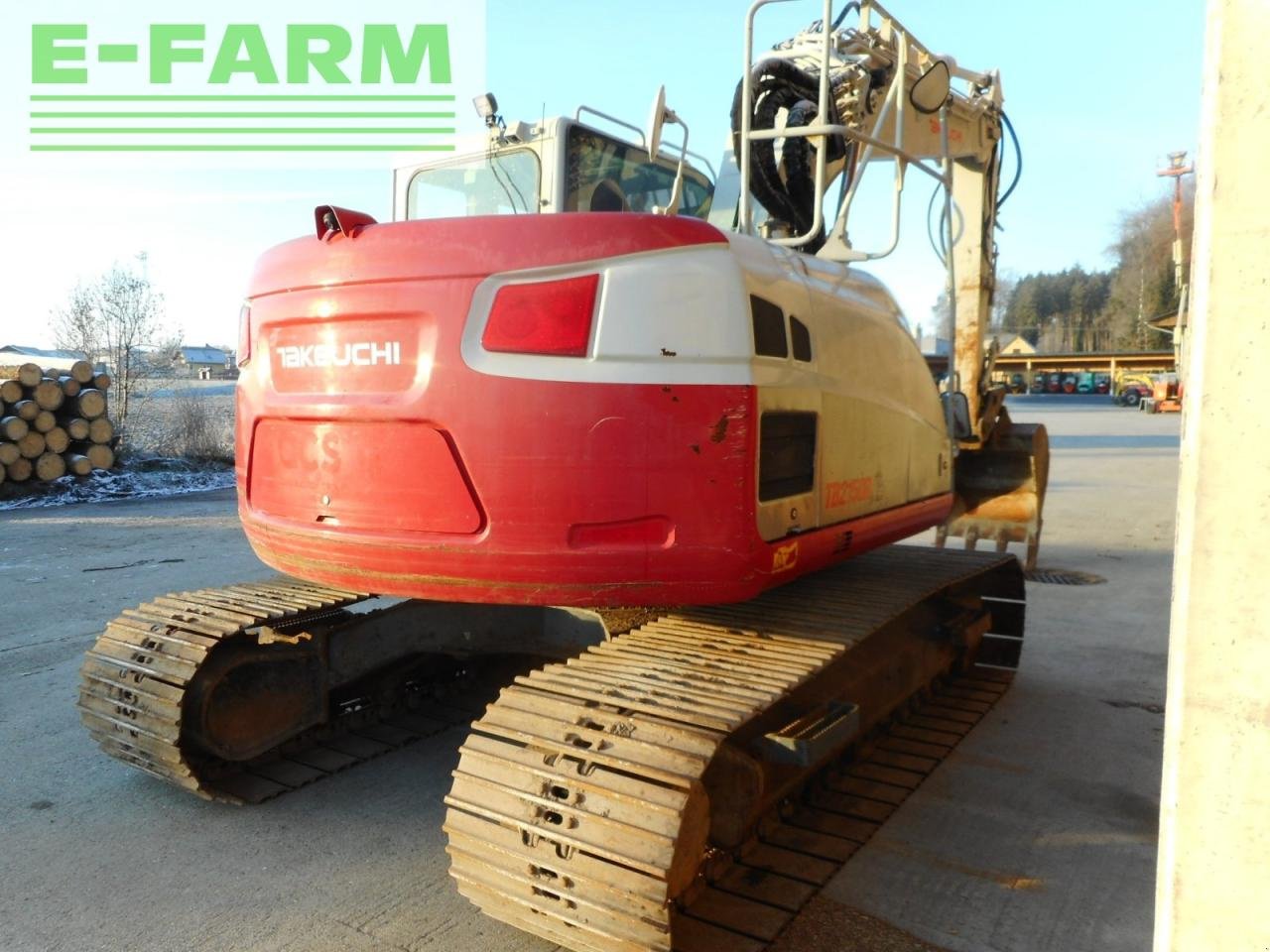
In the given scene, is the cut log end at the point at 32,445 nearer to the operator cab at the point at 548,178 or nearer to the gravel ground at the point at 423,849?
the gravel ground at the point at 423,849

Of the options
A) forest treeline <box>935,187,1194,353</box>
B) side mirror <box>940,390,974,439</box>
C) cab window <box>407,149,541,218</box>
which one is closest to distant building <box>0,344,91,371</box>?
cab window <box>407,149,541,218</box>

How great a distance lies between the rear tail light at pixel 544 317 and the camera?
9.16 feet

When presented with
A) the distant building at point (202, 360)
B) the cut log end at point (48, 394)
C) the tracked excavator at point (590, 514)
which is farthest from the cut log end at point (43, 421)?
the tracked excavator at point (590, 514)

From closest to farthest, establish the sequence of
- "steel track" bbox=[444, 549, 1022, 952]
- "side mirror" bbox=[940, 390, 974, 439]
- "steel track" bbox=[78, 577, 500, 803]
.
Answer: "steel track" bbox=[444, 549, 1022, 952] < "steel track" bbox=[78, 577, 500, 803] < "side mirror" bbox=[940, 390, 974, 439]

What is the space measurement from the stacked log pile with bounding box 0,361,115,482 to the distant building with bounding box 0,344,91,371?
60 cm

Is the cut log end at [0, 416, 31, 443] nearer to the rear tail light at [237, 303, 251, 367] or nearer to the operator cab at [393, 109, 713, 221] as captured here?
the operator cab at [393, 109, 713, 221]

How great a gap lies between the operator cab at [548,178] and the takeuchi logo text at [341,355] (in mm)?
1203

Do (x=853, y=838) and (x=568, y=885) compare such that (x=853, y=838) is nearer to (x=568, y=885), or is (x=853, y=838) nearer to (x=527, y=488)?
(x=568, y=885)

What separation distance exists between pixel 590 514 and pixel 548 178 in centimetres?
183

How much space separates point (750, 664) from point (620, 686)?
41cm

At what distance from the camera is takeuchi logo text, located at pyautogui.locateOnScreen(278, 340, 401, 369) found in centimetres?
293

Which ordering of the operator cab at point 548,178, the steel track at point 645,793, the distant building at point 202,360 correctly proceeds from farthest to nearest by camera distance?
1. the distant building at point 202,360
2. the operator cab at point 548,178
3. the steel track at point 645,793

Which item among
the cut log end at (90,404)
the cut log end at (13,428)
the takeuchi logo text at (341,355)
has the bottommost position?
the cut log end at (13,428)

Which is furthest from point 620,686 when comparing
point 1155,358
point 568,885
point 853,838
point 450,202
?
point 1155,358
